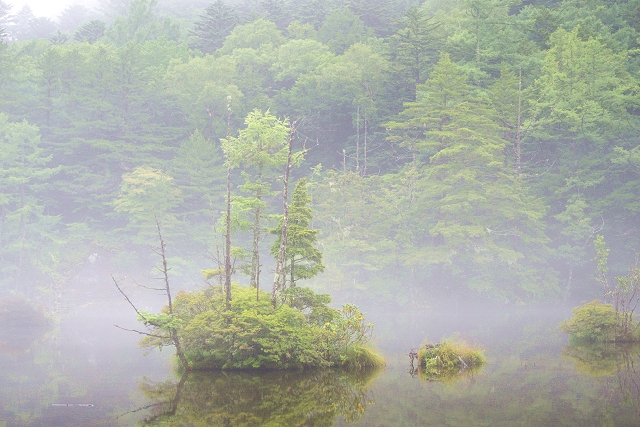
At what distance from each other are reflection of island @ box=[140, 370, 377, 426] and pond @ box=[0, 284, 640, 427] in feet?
0.08

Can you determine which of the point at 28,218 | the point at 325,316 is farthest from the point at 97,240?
the point at 325,316

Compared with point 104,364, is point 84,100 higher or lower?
higher

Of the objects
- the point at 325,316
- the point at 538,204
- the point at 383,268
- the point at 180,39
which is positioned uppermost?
the point at 180,39

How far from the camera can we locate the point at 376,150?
61.9 meters

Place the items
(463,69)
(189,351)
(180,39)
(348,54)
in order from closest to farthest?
(189,351) < (463,69) < (348,54) < (180,39)

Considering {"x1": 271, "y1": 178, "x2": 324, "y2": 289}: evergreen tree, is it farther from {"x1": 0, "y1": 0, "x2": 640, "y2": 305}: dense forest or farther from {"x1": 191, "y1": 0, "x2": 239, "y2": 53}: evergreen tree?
{"x1": 191, "y1": 0, "x2": 239, "y2": 53}: evergreen tree

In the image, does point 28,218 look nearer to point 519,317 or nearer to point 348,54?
point 348,54

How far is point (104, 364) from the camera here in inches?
888

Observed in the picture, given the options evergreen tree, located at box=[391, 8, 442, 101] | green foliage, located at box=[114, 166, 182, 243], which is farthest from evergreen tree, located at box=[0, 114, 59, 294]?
evergreen tree, located at box=[391, 8, 442, 101]

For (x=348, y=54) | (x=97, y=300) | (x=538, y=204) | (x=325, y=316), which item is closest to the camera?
(x=325, y=316)

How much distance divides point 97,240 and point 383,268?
27.1 m

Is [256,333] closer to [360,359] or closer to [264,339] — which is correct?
[264,339]

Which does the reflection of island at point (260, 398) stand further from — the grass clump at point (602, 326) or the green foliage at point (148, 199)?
the green foliage at point (148, 199)

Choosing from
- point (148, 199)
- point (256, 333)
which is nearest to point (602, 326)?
point (256, 333)
